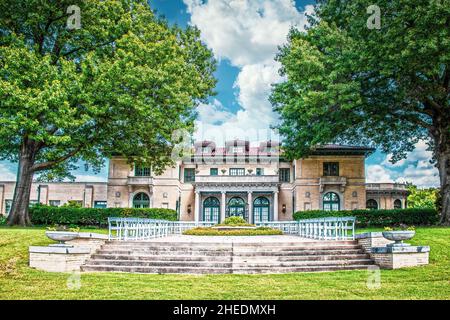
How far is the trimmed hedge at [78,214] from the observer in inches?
1205

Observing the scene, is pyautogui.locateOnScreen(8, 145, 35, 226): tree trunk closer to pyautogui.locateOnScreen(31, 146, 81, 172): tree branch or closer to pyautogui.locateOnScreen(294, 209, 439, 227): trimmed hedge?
pyautogui.locateOnScreen(31, 146, 81, 172): tree branch

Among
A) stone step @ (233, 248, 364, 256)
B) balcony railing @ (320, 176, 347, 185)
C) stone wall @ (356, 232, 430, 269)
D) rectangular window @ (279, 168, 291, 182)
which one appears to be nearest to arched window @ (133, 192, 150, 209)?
rectangular window @ (279, 168, 291, 182)

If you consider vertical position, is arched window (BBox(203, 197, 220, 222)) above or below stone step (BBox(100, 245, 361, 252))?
above

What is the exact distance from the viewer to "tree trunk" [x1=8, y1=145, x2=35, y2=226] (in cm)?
2442

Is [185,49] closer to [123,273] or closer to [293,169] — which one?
[123,273]

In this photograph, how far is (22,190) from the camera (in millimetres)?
24609

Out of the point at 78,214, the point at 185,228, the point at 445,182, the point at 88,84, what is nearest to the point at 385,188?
the point at 445,182

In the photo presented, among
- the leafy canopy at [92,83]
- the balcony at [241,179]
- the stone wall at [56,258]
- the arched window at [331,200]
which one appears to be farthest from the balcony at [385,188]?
the stone wall at [56,258]

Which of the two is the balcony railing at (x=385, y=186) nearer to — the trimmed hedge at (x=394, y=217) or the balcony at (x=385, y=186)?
the balcony at (x=385, y=186)

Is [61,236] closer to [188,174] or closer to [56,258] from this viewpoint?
[56,258]

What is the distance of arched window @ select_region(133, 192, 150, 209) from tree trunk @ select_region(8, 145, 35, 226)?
69.2 feet

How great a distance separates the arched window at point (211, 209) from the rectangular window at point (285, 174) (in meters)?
8.12
